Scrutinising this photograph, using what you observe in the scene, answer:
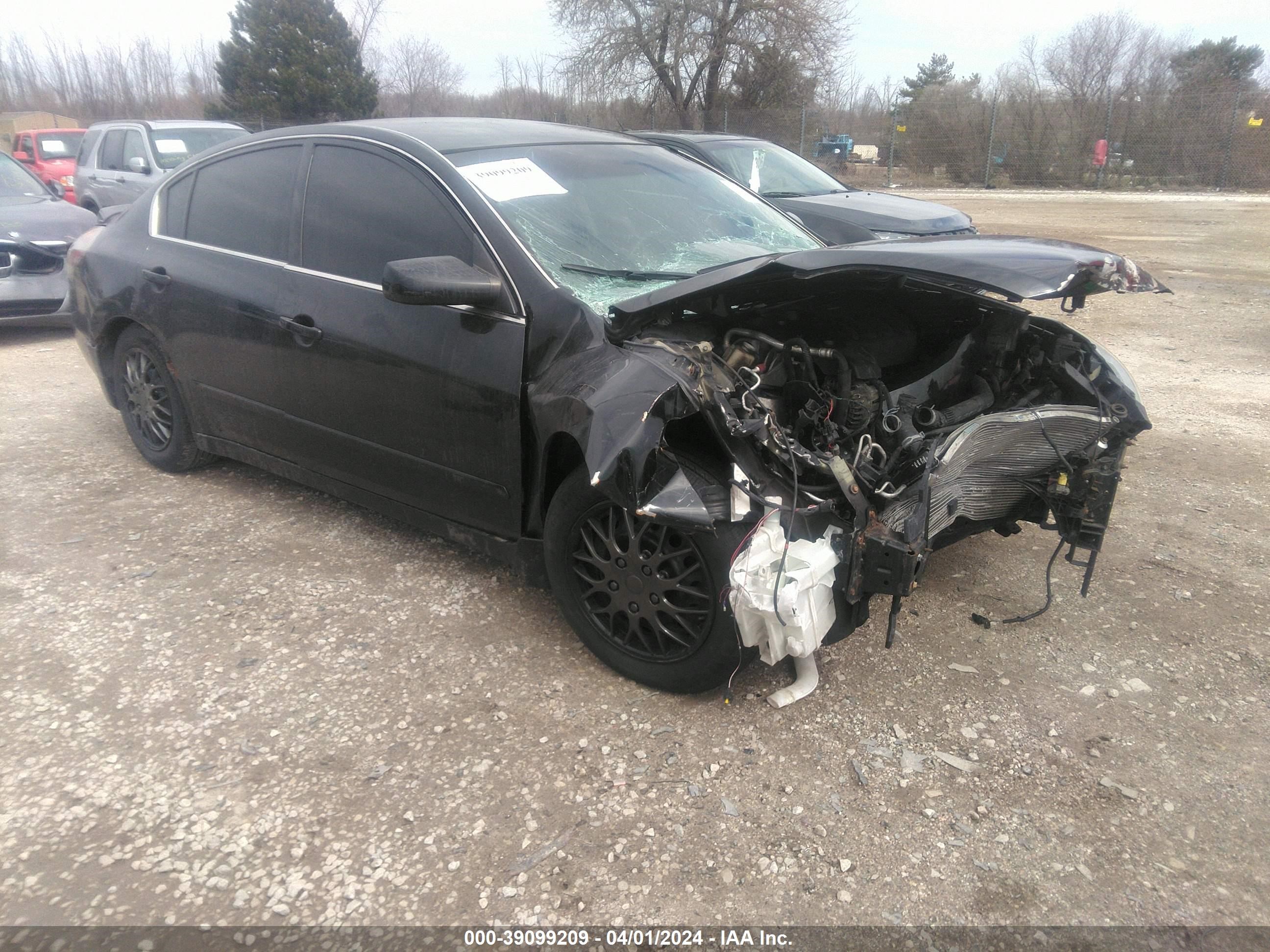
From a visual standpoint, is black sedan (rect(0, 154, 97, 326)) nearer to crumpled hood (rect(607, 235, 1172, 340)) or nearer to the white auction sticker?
the white auction sticker

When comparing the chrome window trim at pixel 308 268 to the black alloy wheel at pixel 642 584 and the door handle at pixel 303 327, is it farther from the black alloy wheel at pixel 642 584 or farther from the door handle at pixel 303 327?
the black alloy wheel at pixel 642 584

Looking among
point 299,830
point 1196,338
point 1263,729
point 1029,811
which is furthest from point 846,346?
point 1196,338

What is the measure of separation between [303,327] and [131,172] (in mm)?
9780

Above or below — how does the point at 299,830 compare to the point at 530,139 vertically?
below

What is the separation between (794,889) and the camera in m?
2.18

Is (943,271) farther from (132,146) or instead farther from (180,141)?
(132,146)

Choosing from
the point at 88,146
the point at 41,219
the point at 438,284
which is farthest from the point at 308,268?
the point at 88,146

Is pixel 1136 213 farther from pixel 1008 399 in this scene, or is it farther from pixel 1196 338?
pixel 1008 399

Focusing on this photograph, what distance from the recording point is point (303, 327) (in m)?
3.57

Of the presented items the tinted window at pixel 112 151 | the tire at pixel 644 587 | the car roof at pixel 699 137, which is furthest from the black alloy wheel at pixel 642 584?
the tinted window at pixel 112 151

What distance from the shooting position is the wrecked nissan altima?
259cm

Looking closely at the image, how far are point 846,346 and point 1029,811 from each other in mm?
1535

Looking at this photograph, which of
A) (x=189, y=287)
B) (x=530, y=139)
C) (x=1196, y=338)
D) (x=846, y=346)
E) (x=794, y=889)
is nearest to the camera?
(x=794, y=889)

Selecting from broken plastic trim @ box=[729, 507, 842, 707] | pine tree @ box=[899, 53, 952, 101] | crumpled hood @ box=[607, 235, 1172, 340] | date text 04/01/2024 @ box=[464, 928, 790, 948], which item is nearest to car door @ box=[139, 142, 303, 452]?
crumpled hood @ box=[607, 235, 1172, 340]
